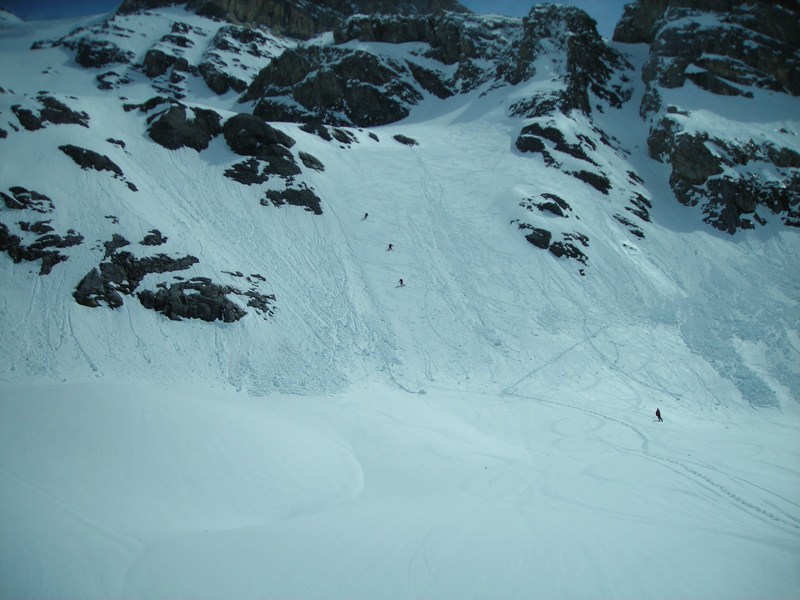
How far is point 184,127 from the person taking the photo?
3391cm

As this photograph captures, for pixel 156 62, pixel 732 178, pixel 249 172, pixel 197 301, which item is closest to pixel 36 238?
pixel 197 301

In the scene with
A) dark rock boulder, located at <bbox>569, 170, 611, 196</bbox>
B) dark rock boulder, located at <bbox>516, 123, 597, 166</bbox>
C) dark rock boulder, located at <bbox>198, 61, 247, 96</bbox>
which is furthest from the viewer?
dark rock boulder, located at <bbox>198, 61, 247, 96</bbox>

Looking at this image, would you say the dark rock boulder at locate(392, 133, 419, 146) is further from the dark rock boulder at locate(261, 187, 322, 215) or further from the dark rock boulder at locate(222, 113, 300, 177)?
the dark rock boulder at locate(261, 187, 322, 215)

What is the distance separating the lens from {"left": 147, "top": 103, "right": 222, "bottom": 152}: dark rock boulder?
32844 mm

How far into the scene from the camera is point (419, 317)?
24.3m

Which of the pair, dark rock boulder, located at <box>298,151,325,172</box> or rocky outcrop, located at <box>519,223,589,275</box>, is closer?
rocky outcrop, located at <box>519,223,589,275</box>

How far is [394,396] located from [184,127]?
2930 cm

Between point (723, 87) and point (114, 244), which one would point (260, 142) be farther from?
point (723, 87)

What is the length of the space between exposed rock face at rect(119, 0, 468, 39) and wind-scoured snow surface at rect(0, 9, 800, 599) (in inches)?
3093

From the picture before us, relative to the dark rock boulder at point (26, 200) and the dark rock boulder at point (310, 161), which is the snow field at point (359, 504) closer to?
the dark rock boulder at point (26, 200)

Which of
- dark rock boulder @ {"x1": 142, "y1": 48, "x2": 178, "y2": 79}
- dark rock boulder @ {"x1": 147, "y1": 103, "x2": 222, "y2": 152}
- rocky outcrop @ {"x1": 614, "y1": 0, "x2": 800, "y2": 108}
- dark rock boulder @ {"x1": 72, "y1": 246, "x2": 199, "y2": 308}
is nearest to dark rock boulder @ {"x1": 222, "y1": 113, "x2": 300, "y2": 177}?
dark rock boulder @ {"x1": 147, "y1": 103, "x2": 222, "y2": 152}

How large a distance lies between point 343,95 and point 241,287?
1858 inches

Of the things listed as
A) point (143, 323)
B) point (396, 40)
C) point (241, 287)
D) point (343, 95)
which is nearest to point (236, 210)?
point (241, 287)

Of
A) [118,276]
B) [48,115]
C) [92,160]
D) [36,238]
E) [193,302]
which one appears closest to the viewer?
[118,276]
